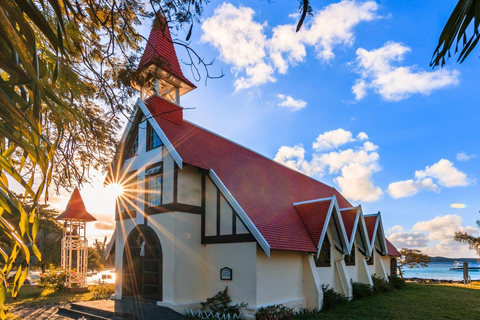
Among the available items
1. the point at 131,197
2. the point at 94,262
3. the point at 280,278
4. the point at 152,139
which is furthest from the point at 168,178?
the point at 94,262

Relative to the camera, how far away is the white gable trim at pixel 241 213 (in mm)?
12008

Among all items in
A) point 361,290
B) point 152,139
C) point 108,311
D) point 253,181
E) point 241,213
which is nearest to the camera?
point 108,311

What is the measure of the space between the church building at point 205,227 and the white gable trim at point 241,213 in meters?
0.04

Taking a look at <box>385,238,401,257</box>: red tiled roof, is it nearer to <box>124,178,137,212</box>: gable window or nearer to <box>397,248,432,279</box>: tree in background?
<box>397,248,432,279</box>: tree in background

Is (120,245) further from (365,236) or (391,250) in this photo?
(391,250)

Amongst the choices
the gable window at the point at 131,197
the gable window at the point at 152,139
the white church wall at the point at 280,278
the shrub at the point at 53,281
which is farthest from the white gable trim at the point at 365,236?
the shrub at the point at 53,281

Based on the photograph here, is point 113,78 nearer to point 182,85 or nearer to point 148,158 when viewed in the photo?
point 148,158

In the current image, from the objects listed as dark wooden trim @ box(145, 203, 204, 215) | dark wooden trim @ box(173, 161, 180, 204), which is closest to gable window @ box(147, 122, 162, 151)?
dark wooden trim @ box(173, 161, 180, 204)

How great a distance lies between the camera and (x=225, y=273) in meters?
13.0

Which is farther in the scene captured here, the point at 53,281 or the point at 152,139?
the point at 53,281

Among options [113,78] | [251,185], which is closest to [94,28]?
[113,78]

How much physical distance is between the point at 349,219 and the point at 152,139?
37.3ft

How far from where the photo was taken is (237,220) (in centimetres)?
1310

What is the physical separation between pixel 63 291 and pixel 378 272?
20.0 metres
